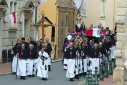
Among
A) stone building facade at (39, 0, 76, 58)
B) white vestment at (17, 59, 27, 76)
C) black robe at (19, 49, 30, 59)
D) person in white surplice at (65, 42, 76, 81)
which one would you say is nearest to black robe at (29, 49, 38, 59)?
black robe at (19, 49, 30, 59)

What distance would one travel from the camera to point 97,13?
174 feet

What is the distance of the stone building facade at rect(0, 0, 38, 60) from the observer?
111ft

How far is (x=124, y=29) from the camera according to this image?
19734 millimetres

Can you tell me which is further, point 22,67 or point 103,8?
point 103,8

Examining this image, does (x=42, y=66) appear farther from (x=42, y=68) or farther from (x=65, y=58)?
(x=65, y=58)

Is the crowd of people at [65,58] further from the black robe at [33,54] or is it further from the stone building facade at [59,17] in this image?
the stone building facade at [59,17]

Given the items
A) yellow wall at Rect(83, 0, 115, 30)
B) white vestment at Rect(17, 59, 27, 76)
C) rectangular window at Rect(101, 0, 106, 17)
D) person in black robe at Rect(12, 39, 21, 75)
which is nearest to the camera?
white vestment at Rect(17, 59, 27, 76)

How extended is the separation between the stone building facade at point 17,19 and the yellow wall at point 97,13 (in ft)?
47.1

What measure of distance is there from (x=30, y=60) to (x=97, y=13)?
90.4 ft

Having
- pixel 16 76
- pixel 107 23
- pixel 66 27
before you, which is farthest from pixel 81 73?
pixel 107 23

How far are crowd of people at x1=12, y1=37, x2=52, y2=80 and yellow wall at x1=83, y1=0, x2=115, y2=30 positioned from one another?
25.2 meters

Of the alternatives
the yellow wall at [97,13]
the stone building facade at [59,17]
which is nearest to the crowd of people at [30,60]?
the stone building facade at [59,17]

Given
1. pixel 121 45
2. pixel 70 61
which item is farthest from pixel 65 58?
pixel 121 45

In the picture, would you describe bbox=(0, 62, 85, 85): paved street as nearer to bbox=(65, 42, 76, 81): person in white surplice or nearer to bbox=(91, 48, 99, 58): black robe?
bbox=(65, 42, 76, 81): person in white surplice
